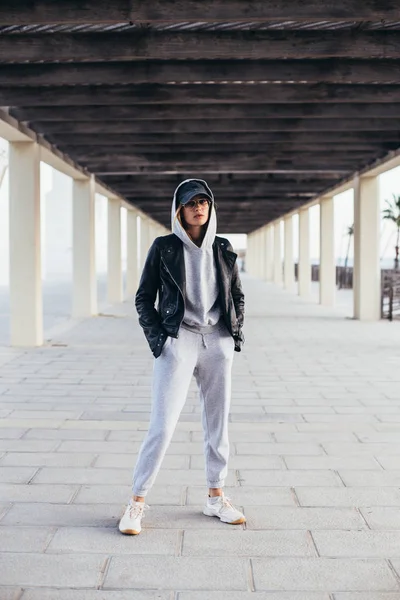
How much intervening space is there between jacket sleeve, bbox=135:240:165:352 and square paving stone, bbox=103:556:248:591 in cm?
89

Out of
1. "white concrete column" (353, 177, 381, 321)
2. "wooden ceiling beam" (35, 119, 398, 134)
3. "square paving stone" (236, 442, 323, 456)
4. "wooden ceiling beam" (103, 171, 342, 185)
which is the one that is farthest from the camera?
"wooden ceiling beam" (103, 171, 342, 185)

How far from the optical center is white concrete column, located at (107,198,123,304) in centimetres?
1922

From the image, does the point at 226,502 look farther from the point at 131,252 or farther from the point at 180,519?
the point at 131,252

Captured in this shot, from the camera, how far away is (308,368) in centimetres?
793

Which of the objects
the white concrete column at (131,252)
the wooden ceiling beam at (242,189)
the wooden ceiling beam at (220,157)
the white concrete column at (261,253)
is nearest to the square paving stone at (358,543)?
the wooden ceiling beam at (220,157)

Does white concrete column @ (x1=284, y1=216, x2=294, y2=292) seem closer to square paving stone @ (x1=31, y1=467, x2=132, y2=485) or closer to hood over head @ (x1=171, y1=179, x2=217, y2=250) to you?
square paving stone @ (x1=31, y1=467, x2=132, y2=485)

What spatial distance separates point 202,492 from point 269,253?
105ft

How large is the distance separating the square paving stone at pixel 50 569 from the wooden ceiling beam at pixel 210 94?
606 centimetres

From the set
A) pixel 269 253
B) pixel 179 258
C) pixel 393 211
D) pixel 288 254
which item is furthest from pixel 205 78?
pixel 393 211

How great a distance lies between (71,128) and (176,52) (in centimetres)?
392

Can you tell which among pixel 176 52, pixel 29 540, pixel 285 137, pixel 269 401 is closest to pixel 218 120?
pixel 285 137

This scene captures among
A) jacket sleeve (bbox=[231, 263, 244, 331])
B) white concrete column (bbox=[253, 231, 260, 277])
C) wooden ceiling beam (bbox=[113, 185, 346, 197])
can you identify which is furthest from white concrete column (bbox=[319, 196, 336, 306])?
white concrete column (bbox=[253, 231, 260, 277])

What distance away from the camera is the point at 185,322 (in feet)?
10.5

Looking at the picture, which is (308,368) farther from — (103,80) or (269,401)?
(103,80)
